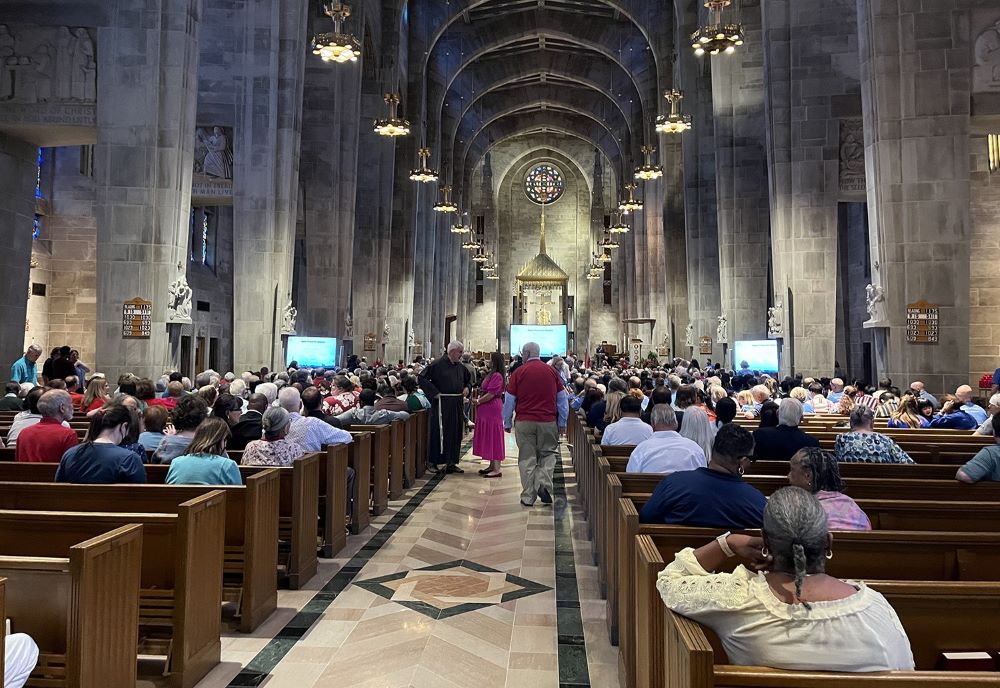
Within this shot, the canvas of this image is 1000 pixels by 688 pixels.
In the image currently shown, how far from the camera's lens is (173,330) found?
1195cm

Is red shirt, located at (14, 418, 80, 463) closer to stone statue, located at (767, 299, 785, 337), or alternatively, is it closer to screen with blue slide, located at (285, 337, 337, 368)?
screen with blue slide, located at (285, 337, 337, 368)

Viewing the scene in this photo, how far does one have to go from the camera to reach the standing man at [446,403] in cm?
1055

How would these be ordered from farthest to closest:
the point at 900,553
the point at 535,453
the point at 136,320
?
the point at 136,320 → the point at 535,453 → the point at 900,553

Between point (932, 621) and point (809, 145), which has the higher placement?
point (809, 145)

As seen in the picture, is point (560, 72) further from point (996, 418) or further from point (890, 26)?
point (996, 418)

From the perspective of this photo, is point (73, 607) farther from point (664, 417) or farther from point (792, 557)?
point (664, 417)

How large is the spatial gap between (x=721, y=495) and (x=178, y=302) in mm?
10322

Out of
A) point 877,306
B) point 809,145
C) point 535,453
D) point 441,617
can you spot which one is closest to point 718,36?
point 809,145

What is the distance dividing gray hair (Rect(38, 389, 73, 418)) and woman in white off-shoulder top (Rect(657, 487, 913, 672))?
465 centimetres

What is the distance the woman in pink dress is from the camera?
10.3 meters

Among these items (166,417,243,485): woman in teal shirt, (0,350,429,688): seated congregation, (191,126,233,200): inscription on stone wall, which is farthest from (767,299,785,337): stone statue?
(166,417,243,485): woman in teal shirt

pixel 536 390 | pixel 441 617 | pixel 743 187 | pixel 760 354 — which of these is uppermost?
pixel 743 187

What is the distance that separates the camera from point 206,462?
4594 millimetres

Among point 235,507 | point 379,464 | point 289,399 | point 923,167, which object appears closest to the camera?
point 235,507
